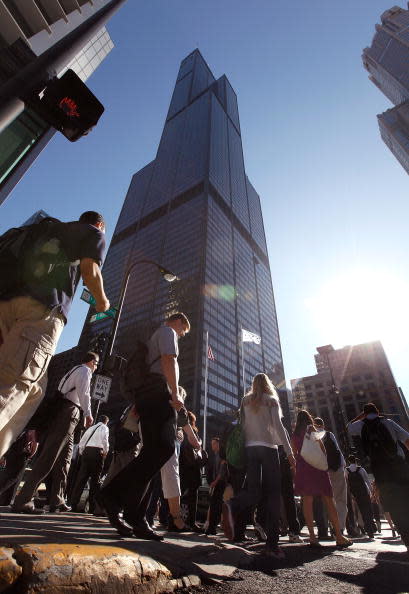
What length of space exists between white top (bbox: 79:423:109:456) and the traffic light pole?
14.2ft


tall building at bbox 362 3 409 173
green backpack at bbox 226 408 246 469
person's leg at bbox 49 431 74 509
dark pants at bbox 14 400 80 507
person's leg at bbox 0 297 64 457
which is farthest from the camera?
tall building at bbox 362 3 409 173

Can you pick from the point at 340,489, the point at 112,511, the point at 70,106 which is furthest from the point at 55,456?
the point at 340,489

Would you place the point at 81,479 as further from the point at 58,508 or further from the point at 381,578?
the point at 381,578

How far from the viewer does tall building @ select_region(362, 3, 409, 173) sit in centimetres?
7662

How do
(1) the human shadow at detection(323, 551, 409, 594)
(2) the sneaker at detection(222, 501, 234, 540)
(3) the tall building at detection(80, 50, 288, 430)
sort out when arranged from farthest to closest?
(3) the tall building at detection(80, 50, 288, 430)
(2) the sneaker at detection(222, 501, 234, 540)
(1) the human shadow at detection(323, 551, 409, 594)

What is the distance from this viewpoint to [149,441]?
7.81 ft

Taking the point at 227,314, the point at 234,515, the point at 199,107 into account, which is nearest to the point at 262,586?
the point at 234,515

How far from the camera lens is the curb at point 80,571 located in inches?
41.0

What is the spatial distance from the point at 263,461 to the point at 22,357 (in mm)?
2484

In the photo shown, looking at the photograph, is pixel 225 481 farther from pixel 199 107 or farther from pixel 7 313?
pixel 199 107

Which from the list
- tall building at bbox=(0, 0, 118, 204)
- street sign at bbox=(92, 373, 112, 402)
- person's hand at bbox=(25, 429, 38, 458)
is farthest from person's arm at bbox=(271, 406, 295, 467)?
tall building at bbox=(0, 0, 118, 204)

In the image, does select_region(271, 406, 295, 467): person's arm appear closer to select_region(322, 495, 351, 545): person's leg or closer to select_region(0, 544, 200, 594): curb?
select_region(322, 495, 351, 545): person's leg

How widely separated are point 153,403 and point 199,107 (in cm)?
13075

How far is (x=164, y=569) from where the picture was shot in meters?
1.56
